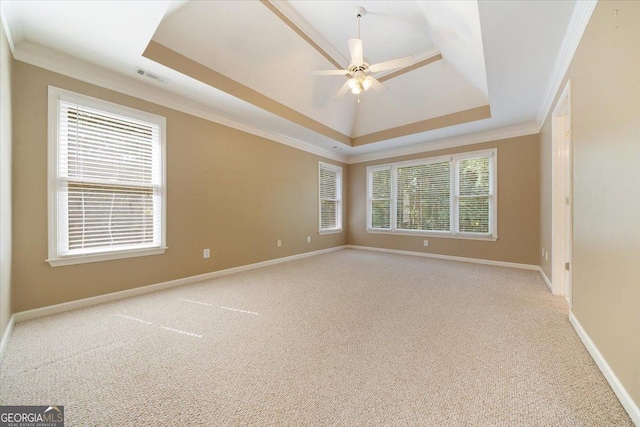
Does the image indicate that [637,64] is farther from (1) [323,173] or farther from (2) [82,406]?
(1) [323,173]

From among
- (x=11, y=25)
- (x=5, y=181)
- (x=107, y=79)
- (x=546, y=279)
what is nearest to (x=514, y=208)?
(x=546, y=279)

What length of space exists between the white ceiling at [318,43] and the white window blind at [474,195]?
70 centimetres

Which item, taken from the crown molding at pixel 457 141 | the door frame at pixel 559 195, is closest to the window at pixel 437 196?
the crown molding at pixel 457 141

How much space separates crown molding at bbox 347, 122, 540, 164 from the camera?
13.8ft

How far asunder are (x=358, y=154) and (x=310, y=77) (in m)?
2.72

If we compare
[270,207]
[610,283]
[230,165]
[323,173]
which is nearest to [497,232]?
[610,283]

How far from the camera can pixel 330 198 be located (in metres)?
6.15

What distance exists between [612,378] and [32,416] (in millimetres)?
3098

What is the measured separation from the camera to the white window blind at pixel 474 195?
4645mm

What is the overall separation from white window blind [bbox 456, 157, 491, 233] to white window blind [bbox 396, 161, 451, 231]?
0.24 m

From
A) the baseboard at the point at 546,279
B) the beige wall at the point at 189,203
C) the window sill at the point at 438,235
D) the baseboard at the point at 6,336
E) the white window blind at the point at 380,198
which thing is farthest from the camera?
the white window blind at the point at 380,198

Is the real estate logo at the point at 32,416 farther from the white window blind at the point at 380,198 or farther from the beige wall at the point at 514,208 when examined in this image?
the white window blind at the point at 380,198

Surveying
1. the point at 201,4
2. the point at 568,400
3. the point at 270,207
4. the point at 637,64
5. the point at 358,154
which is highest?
the point at 201,4

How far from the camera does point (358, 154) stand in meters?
6.28
